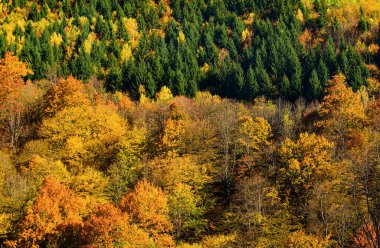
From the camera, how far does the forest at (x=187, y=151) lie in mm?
44125

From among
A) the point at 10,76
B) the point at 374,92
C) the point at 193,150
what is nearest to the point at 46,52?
the point at 10,76

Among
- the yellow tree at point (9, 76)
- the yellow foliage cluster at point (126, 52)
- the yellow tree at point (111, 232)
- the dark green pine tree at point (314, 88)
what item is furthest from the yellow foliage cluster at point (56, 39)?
the yellow tree at point (111, 232)

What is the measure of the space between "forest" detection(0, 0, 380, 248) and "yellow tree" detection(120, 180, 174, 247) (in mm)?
142

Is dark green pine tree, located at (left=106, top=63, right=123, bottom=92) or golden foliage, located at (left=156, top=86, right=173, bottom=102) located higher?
dark green pine tree, located at (left=106, top=63, right=123, bottom=92)

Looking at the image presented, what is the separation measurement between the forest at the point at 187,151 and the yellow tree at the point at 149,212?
0.14 m

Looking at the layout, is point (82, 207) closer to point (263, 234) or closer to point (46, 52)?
point (263, 234)

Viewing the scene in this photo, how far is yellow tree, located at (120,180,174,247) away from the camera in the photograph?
45.1 meters

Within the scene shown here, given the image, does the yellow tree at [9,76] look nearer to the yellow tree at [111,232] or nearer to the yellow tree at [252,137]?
the yellow tree at [111,232]

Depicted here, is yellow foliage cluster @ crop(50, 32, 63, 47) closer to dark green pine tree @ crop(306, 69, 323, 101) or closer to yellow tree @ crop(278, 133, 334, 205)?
dark green pine tree @ crop(306, 69, 323, 101)

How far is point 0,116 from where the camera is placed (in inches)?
2672

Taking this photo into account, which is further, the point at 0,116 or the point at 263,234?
the point at 0,116

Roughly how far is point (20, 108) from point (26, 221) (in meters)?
31.8

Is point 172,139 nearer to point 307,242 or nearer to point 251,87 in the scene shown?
point 307,242

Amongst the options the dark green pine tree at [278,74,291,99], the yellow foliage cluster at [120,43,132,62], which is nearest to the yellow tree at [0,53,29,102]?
the yellow foliage cluster at [120,43,132,62]
